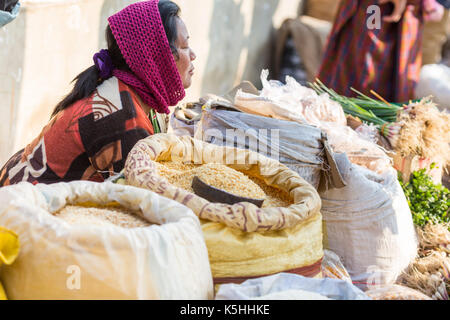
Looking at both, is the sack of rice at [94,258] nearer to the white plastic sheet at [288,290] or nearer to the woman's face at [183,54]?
the white plastic sheet at [288,290]

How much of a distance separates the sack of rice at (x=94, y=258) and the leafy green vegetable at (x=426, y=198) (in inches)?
80.9

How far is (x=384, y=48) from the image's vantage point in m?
4.75

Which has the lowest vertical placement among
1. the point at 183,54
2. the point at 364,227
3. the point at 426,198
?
the point at 426,198

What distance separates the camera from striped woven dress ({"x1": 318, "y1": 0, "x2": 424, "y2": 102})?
4.66 meters

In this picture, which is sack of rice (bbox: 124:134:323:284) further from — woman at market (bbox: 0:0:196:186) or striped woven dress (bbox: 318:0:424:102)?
striped woven dress (bbox: 318:0:424:102)

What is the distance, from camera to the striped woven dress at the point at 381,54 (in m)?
4.66

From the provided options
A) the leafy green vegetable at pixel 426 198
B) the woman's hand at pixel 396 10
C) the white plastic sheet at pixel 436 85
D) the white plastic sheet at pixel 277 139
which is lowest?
the leafy green vegetable at pixel 426 198

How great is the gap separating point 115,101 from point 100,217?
0.94 meters

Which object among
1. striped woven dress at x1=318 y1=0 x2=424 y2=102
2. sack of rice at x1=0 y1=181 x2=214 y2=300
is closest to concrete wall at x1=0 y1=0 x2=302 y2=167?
striped woven dress at x1=318 y1=0 x2=424 y2=102

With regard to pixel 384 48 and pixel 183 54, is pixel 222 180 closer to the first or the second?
pixel 183 54

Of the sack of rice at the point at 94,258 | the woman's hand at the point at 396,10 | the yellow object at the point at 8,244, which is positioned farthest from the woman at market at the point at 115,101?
the woman's hand at the point at 396,10

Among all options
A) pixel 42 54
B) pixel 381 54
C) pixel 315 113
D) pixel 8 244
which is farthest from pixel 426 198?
pixel 8 244

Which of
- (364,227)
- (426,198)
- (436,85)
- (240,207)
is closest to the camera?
(240,207)
